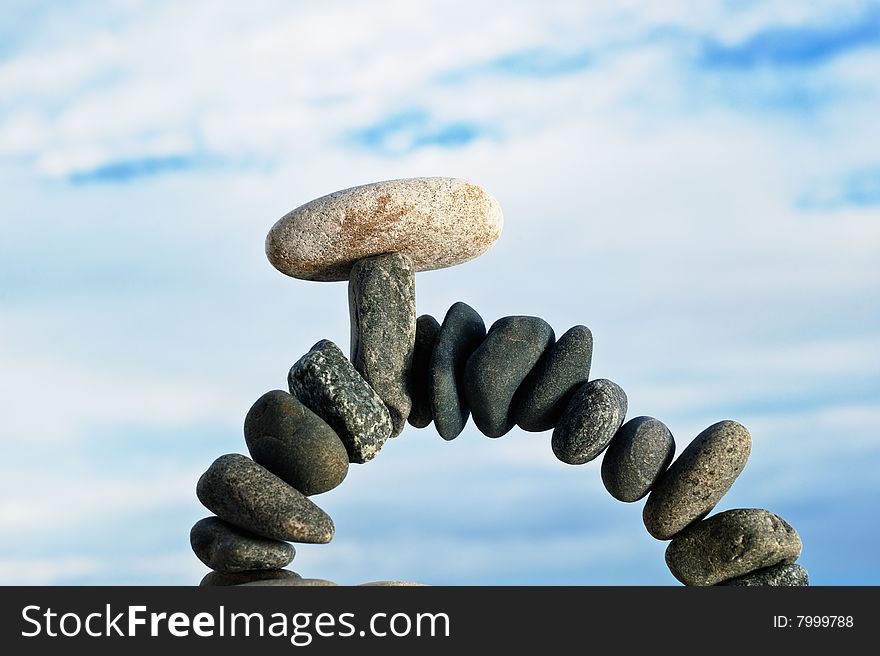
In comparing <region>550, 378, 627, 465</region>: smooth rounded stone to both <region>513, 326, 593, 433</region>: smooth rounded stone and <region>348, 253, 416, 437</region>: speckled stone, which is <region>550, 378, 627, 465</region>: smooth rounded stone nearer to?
<region>513, 326, 593, 433</region>: smooth rounded stone

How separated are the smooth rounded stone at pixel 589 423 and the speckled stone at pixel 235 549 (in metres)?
1.75

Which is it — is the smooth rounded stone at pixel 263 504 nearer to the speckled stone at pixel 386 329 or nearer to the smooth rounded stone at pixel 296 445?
the smooth rounded stone at pixel 296 445

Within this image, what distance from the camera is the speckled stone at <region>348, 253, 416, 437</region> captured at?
625 cm

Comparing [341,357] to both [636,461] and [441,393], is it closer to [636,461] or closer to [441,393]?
[441,393]

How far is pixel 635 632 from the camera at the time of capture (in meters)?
4.87

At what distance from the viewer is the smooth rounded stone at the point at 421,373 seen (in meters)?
6.44

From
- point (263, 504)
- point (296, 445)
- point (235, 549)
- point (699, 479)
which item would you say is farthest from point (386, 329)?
point (699, 479)

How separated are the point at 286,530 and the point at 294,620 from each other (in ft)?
2.59

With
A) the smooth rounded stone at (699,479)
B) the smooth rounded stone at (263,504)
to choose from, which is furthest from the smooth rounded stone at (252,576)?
the smooth rounded stone at (699,479)

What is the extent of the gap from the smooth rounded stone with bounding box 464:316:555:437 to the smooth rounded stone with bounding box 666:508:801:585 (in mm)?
1343

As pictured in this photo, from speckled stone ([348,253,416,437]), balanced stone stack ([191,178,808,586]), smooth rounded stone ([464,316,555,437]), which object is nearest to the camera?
balanced stone stack ([191,178,808,586])

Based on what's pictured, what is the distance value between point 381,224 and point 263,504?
190cm

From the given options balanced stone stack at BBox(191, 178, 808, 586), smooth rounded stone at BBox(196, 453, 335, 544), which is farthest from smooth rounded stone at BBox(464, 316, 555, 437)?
smooth rounded stone at BBox(196, 453, 335, 544)

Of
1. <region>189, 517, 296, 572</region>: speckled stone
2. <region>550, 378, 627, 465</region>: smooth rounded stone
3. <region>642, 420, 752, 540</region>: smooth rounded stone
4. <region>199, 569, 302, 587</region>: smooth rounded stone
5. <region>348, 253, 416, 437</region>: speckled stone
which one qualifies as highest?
<region>348, 253, 416, 437</region>: speckled stone
